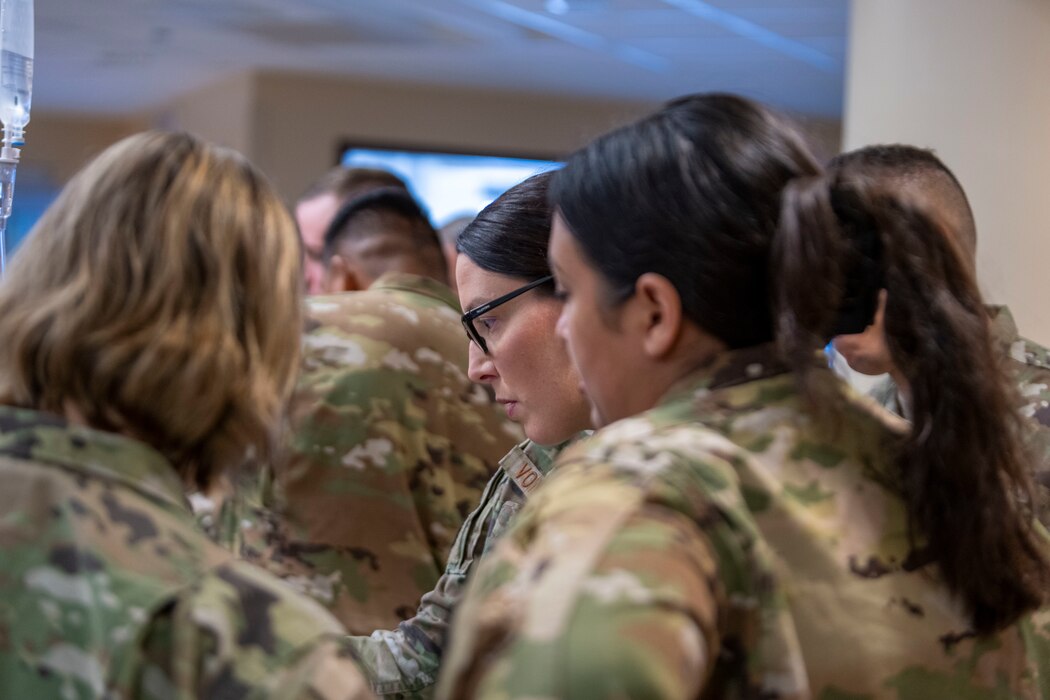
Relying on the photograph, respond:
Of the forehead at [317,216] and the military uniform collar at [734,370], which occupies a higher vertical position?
the military uniform collar at [734,370]

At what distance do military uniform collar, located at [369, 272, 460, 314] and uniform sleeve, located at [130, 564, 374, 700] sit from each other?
1574 millimetres

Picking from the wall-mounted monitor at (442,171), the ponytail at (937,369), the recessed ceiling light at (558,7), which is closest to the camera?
the ponytail at (937,369)

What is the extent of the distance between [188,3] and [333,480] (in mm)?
5120

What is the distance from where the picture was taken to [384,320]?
2383 millimetres

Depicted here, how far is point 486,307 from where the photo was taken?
72.1 inches

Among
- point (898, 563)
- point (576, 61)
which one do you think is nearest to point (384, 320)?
point (898, 563)

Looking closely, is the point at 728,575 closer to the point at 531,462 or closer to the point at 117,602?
the point at 117,602

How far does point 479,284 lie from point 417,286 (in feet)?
2.38

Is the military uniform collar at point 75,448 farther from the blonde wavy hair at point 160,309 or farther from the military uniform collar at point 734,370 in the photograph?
the military uniform collar at point 734,370

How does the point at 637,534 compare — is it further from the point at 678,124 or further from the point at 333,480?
the point at 333,480

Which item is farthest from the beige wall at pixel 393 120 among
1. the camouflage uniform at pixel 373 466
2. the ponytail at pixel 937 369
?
the ponytail at pixel 937 369

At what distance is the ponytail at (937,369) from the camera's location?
1.05 m

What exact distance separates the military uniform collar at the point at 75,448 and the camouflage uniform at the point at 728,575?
275 mm

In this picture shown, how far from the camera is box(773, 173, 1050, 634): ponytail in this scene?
1.05 metres
